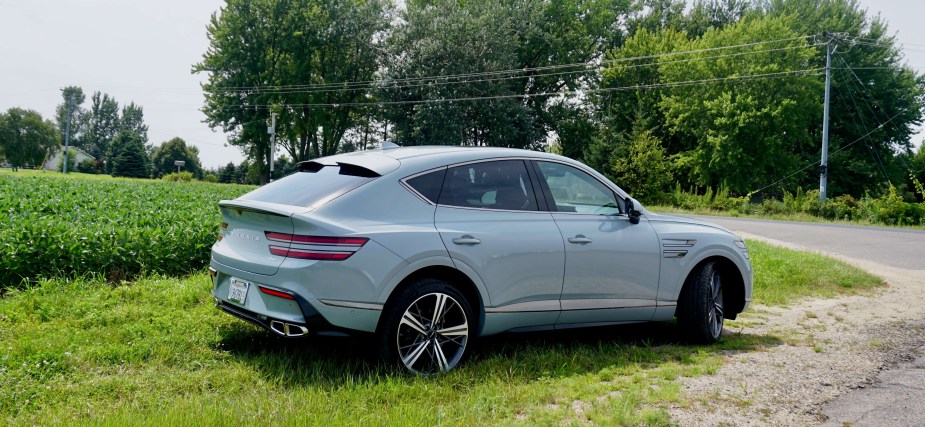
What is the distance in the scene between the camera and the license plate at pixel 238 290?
15.0 feet

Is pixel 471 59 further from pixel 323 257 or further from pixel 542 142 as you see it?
pixel 323 257

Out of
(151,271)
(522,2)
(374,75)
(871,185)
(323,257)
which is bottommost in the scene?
(151,271)

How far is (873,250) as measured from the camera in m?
15.9

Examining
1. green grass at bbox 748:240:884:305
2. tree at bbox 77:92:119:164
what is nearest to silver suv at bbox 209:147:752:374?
green grass at bbox 748:240:884:305

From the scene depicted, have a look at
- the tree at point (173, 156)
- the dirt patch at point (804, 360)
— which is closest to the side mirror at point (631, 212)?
the dirt patch at point (804, 360)

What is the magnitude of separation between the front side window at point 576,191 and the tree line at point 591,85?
36272mm

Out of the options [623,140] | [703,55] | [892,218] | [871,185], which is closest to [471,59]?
[623,140]

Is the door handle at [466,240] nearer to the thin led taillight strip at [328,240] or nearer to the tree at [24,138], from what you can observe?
the thin led taillight strip at [328,240]

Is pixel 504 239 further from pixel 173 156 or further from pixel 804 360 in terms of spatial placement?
pixel 173 156

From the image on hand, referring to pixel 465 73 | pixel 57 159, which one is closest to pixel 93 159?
pixel 57 159

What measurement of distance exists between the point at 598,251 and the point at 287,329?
2.54 meters

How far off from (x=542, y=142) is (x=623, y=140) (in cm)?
599

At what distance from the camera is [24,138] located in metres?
77.6

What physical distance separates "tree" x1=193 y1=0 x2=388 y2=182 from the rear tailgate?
4572 cm
